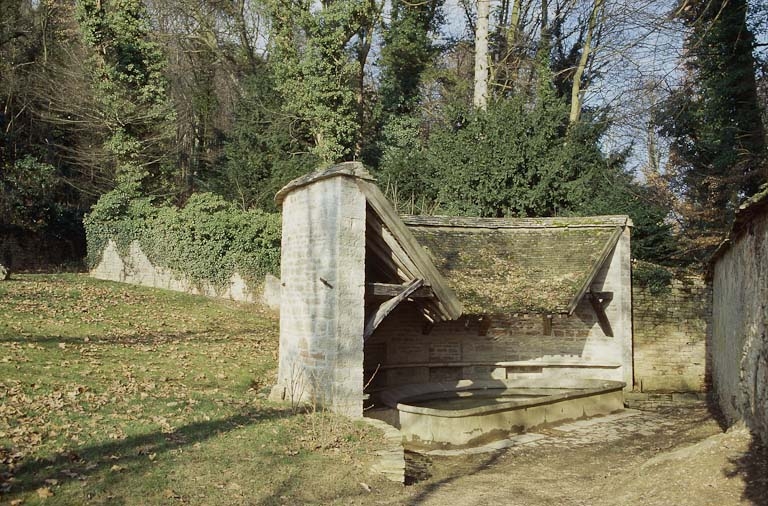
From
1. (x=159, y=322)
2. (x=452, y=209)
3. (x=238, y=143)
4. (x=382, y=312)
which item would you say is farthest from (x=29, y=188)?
(x=382, y=312)

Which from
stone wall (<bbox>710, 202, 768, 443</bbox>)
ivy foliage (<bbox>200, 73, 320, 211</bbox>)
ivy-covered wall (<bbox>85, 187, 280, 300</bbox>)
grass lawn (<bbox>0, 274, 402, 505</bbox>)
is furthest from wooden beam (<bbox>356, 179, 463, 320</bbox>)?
ivy foliage (<bbox>200, 73, 320, 211</bbox>)

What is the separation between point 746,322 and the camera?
8391mm

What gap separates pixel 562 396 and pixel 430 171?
1107 centimetres

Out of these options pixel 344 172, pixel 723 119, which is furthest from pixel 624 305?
pixel 344 172

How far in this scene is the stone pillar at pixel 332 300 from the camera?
8555 millimetres

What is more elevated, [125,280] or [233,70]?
[233,70]

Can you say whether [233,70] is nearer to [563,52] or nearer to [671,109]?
[563,52]

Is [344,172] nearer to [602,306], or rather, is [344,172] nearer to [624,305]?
[602,306]

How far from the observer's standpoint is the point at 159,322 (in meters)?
15.1

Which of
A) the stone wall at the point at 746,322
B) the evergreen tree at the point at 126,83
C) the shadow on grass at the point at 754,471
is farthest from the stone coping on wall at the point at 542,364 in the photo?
the evergreen tree at the point at 126,83

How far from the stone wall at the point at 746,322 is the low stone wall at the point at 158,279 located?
42.3ft

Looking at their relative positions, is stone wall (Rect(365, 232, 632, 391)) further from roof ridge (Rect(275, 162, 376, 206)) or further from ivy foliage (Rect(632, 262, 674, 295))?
roof ridge (Rect(275, 162, 376, 206))

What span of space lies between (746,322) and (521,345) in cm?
594

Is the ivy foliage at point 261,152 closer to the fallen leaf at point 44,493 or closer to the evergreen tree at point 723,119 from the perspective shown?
the evergreen tree at point 723,119
